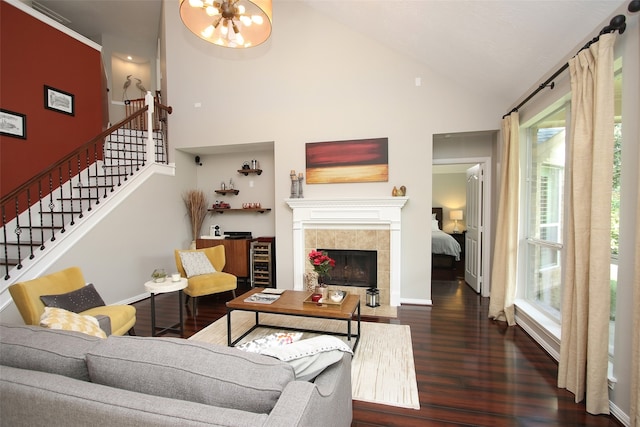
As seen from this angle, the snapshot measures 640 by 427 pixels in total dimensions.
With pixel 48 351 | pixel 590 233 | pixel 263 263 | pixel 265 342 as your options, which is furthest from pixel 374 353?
pixel 263 263

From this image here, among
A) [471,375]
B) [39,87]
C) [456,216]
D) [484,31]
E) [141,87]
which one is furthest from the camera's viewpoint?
[456,216]

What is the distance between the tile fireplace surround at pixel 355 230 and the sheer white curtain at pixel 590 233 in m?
2.14

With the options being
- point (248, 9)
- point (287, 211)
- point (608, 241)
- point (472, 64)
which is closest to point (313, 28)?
point (248, 9)

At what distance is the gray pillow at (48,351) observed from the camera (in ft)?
3.86

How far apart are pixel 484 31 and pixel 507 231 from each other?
2193 mm

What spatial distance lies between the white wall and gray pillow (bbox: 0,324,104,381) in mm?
3472

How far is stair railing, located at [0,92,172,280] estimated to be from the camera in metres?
3.44

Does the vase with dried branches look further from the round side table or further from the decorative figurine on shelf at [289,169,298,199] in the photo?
the round side table

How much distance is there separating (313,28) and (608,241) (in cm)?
445

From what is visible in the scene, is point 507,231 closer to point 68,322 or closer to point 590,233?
point 590,233

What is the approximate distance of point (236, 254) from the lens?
16.9 feet

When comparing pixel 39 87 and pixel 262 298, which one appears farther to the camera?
pixel 39 87

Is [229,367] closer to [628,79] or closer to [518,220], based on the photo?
[628,79]

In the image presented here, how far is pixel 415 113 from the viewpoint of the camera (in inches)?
166
